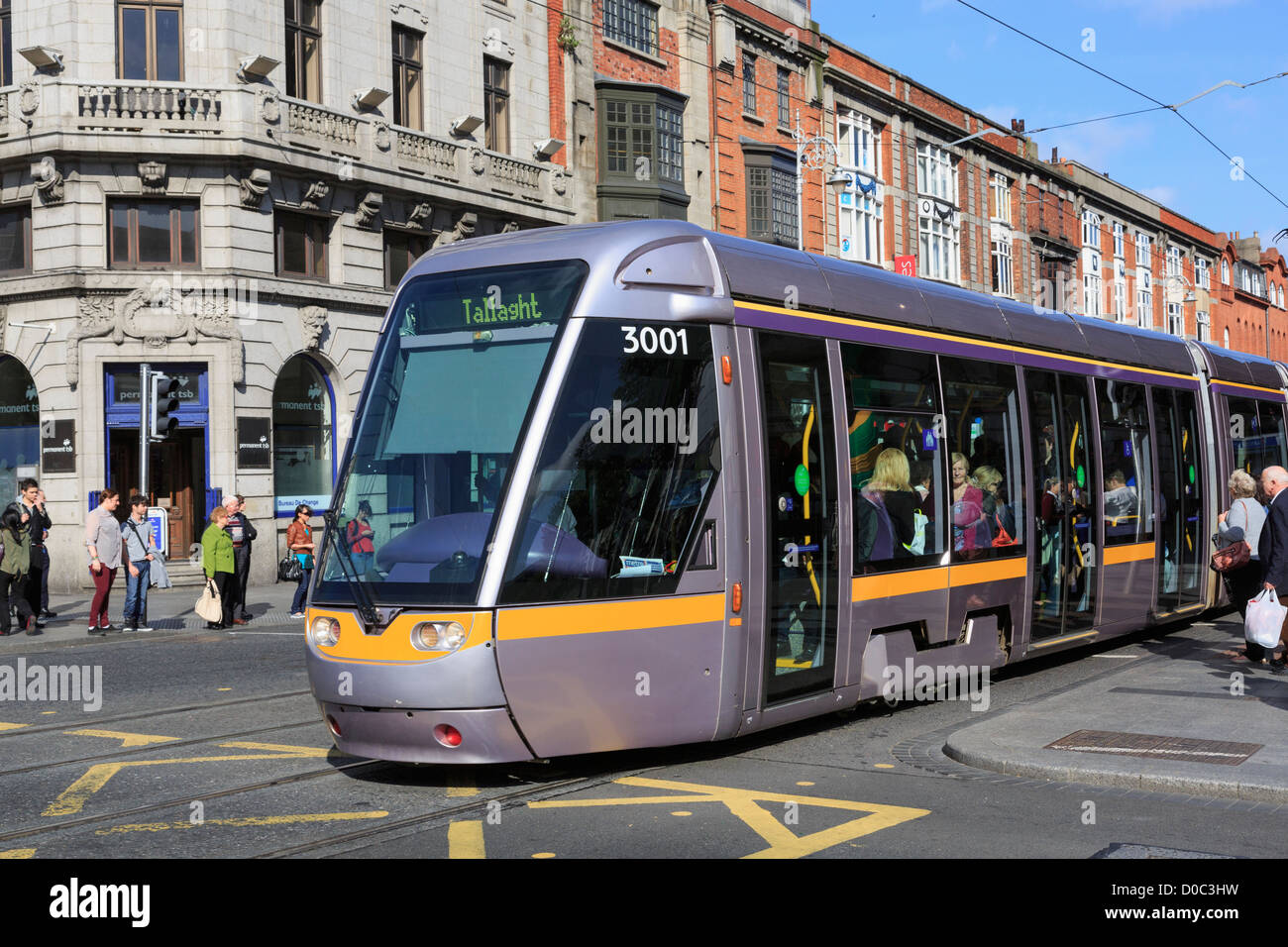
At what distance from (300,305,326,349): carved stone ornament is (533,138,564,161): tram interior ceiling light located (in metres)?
8.23

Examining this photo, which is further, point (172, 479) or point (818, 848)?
point (172, 479)

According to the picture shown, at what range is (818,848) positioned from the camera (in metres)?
6.20

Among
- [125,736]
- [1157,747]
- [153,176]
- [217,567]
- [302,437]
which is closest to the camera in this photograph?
[1157,747]

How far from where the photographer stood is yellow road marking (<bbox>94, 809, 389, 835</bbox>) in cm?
688

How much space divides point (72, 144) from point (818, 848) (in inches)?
900

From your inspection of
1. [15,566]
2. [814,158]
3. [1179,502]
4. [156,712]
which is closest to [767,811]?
[156,712]

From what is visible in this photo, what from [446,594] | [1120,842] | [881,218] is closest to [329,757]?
[446,594]

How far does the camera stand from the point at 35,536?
65.7 ft

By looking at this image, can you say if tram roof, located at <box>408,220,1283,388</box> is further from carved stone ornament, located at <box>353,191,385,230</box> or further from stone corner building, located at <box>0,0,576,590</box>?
carved stone ornament, located at <box>353,191,385,230</box>

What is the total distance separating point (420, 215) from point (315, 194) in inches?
112

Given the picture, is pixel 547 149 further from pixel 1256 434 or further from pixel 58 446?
pixel 1256 434

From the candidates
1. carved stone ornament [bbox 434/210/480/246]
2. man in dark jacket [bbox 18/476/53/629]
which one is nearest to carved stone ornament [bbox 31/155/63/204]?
man in dark jacket [bbox 18/476/53/629]
